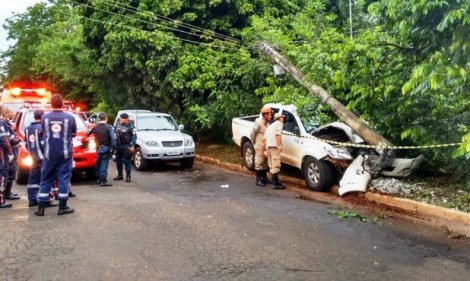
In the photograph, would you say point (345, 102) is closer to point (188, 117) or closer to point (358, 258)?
point (358, 258)

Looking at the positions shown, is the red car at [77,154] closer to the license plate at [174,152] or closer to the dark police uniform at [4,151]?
the dark police uniform at [4,151]

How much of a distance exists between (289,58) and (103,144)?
565 centimetres

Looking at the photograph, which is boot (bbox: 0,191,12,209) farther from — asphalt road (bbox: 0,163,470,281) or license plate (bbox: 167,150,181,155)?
license plate (bbox: 167,150,181,155)

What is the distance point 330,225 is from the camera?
730 cm

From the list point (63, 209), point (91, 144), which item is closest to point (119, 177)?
point (91, 144)

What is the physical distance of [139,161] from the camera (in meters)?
13.5

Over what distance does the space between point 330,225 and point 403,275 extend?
218cm

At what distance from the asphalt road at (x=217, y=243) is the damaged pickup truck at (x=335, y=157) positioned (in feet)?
3.83

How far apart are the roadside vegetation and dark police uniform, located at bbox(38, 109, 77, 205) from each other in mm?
4624

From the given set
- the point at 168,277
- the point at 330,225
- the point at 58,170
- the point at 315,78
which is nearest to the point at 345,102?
the point at 315,78

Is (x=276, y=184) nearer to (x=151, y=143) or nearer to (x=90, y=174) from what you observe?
(x=151, y=143)

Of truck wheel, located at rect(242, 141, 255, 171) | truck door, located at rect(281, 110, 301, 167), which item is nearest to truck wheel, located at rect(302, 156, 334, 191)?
truck door, located at rect(281, 110, 301, 167)

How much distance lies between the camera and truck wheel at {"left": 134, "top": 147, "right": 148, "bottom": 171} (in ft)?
43.7

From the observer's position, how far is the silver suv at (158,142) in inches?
519
